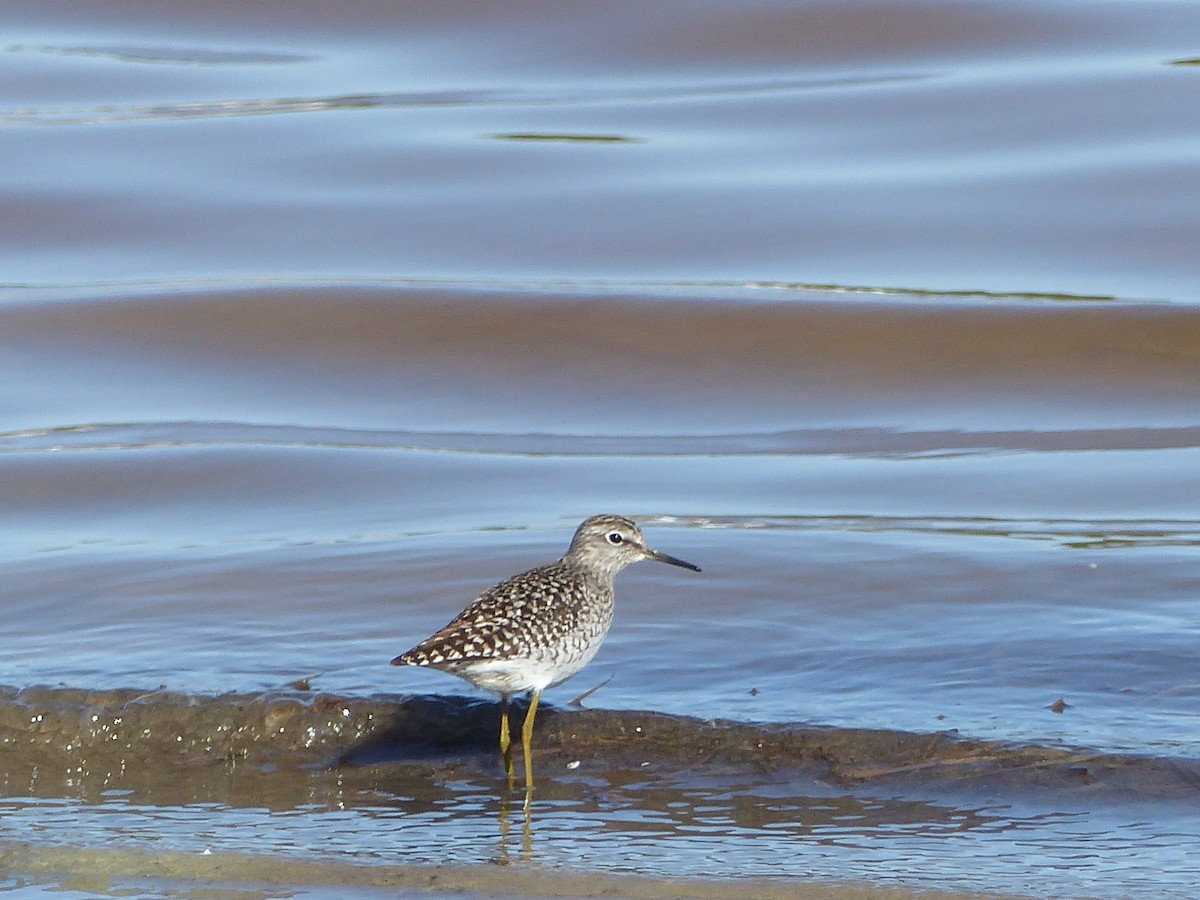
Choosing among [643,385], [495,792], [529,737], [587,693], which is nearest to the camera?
[495,792]

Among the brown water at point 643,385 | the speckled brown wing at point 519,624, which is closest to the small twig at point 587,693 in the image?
the brown water at point 643,385

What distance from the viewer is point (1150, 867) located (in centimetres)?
470

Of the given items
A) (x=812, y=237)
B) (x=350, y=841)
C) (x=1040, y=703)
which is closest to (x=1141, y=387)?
(x=812, y=237)

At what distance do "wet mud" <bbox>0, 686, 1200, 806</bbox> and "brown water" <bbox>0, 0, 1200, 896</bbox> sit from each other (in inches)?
3.3

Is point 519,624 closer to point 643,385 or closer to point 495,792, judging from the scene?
point 495,792

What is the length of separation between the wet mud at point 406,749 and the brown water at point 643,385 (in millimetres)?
83

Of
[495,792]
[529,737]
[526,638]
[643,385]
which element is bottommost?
[495,792]

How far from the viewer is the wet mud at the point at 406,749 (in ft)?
17.9

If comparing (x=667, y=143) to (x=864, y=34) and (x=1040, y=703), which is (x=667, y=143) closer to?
(x=864, y=34)

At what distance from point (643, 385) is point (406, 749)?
465cm

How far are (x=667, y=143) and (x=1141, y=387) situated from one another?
16.0ft

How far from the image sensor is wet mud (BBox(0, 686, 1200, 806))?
5461 mm

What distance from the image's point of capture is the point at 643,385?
10258 millimetres

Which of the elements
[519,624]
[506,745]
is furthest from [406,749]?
[519,624]
